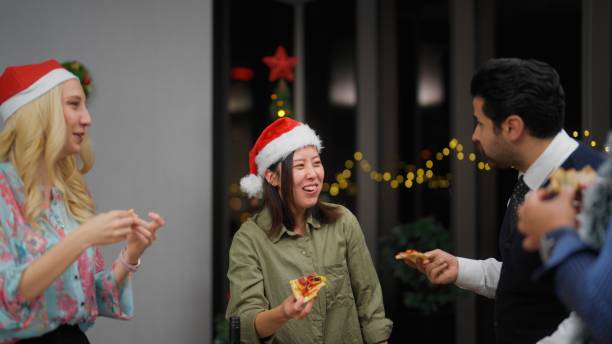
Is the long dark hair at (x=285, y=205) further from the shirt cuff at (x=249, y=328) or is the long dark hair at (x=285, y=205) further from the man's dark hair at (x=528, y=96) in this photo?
the man's dark hair at (x=528, y=96)

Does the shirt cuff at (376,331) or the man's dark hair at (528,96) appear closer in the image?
the man's dark hair at (528,96)

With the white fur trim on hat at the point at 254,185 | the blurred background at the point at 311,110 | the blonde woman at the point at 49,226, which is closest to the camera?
the blonde woman at the point at 49,226

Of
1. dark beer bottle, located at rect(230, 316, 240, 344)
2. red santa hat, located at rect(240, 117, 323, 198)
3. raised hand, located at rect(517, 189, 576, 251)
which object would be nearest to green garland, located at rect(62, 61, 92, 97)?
red santa hat, located at rect(240, 117, 323, 198)

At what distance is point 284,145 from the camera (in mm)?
2348

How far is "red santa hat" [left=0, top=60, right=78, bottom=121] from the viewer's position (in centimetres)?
167

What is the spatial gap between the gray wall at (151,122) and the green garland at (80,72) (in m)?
0.07

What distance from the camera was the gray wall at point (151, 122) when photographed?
3766 millimetres

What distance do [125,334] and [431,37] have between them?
289cm

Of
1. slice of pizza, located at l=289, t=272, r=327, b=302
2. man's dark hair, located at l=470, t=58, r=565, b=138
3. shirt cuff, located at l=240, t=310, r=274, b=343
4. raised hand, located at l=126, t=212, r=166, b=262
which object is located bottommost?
shirt cuff, located at l=240, t=310, r=274, b=343

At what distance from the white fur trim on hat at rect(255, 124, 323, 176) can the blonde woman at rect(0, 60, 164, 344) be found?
29.1 inches

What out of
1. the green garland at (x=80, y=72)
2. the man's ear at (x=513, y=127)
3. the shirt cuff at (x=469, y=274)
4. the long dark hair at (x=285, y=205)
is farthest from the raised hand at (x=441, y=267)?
the green garland at (x=80, y=72)

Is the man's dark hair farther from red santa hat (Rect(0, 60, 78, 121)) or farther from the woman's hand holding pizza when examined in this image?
red santa hat (Rect(0, 60, 78, 121))

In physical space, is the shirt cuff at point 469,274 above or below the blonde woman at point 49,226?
below

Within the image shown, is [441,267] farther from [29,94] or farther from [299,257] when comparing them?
[29,94]
